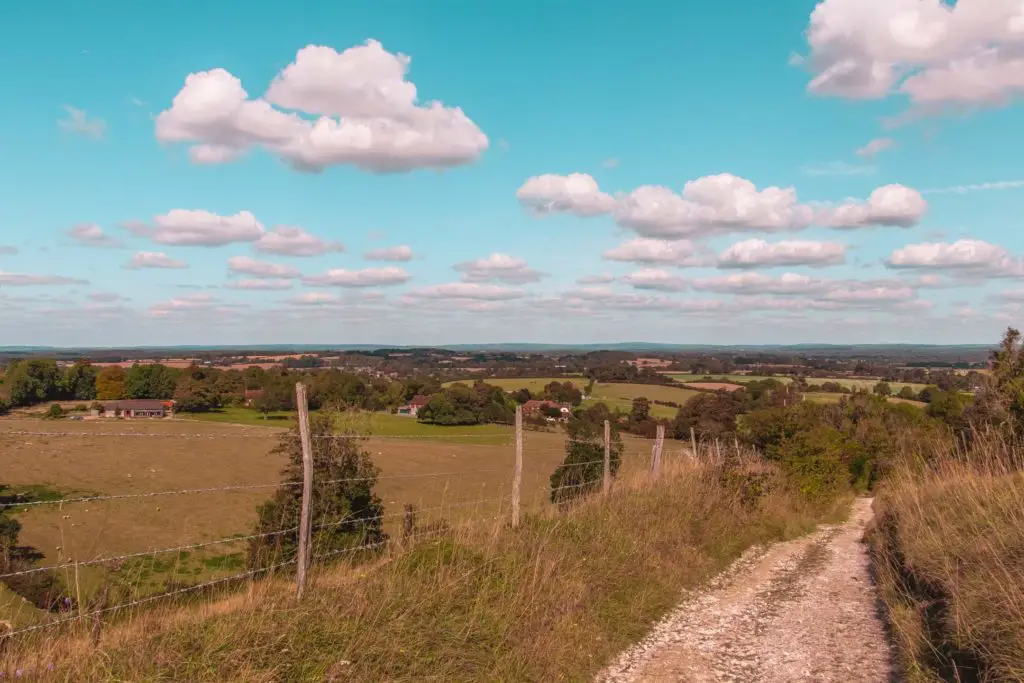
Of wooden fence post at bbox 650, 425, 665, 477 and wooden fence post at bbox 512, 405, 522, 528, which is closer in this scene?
wooden fence post at bbox 512, 405, 522, 528

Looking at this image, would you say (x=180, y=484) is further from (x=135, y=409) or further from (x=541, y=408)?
(x=135, y=409)

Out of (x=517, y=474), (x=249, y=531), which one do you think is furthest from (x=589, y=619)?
(x=249, y=531)

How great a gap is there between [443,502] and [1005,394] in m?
10.4

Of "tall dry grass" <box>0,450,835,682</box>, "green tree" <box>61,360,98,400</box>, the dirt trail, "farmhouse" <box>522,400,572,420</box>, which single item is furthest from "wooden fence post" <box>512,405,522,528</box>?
"green tree" <box>61,360,98,400</box>

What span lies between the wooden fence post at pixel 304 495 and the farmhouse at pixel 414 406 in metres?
59.6

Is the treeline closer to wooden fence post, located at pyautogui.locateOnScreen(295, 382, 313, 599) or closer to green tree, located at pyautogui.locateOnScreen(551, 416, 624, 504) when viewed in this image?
green tree, located at pyautogui.locateOnScreen(551, 416, 624, 504)

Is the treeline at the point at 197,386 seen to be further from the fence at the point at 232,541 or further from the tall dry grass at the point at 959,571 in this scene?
the tall dry grass at the point at 959,571

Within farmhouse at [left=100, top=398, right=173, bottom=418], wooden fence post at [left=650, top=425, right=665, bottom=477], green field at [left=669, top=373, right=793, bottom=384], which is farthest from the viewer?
green field at [left=669, top=373, right=793, bottom=384]

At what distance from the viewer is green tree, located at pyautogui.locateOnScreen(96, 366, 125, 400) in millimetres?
64012

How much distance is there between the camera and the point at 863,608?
767 cm

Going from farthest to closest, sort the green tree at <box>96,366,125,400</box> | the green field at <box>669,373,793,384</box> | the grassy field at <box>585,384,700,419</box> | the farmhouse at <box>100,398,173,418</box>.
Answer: the green field at <box>669,373,793,384</box>, the green tree at <box>96,366,125,400</box>, the grassy field at <box>585,384,700,419</box>, the farmhouse at <box>100,398,173,418</box>

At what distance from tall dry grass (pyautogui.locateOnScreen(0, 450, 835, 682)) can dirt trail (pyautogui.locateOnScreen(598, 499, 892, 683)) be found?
30cm

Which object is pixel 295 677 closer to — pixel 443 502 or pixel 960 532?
pixel 443 502

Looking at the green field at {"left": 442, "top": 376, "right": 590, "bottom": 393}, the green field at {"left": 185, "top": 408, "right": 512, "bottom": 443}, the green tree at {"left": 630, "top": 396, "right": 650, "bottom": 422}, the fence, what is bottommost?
the green field at {"left": 185, "top": 408, "right": 512, "bottom": 443}
